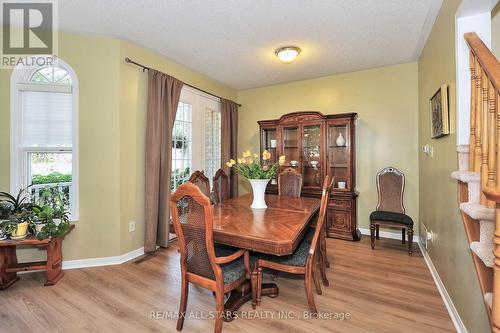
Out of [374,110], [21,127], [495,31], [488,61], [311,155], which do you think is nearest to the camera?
[488,61]

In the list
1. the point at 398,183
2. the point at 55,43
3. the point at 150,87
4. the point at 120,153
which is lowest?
the point at 398,183

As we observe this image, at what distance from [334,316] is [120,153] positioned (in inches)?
108

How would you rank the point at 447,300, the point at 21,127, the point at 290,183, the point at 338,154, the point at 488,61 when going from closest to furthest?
the point at 488,61, the point at 447,300, the point at 21,127, the point at 290,183, the point at 338,154

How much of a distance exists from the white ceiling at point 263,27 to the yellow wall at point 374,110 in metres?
0.29

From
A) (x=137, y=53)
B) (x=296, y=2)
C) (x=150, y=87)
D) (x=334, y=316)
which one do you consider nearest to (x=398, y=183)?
(x=334, y=316)

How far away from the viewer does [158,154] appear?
3.17 metres

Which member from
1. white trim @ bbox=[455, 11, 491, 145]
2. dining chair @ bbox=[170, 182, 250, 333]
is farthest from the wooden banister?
dining chair @ bbox=[170, 182, 250, 333]

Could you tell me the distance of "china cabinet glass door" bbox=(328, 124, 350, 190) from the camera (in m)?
3.79

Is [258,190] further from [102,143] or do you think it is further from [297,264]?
[102,143]

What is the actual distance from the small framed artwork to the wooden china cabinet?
125cm

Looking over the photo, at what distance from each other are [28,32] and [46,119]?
94 cm

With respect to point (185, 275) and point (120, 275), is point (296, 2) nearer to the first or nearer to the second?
point (185, 275)

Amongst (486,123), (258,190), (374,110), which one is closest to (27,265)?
(258,190)

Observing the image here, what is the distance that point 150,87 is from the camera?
3.10 meters
